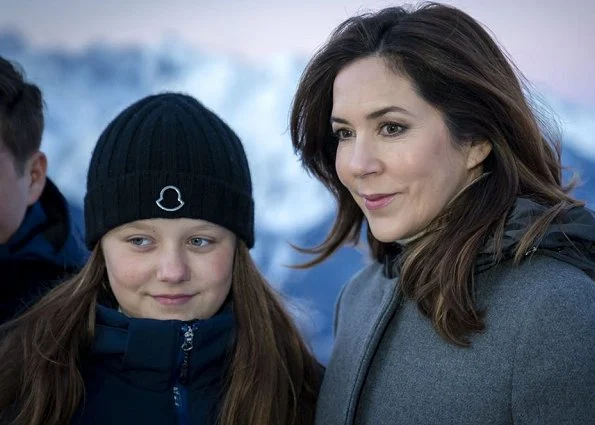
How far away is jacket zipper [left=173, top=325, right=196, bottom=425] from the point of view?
68.4 inches

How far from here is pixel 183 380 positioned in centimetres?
177

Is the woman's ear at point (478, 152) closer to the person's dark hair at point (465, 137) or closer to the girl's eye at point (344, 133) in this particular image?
the person's dark hair at point (465, 137)

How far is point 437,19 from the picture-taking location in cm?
168

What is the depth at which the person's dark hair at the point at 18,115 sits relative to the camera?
213 cm

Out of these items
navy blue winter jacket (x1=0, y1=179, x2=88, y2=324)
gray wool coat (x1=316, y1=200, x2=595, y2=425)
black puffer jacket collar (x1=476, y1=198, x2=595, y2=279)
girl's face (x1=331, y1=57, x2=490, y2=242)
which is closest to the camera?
gray wool coat (x1=316, y1=200, x2=595, y2=425)

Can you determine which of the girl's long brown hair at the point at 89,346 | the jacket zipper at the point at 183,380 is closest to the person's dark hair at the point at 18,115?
the girl's long brown hair at the point at 89,346

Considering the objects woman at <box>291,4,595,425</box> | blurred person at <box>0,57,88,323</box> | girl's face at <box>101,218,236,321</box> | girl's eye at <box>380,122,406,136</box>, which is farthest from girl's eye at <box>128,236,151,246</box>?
girl's eye at <box>380,122,406,136</box>

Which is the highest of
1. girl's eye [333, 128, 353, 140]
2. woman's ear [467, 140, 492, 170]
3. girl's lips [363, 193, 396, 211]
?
girl's eye [333, 128, 353, 140]

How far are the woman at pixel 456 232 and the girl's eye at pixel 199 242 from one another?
0.38 meters

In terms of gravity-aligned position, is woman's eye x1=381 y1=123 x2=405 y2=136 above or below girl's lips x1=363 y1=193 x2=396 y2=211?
above

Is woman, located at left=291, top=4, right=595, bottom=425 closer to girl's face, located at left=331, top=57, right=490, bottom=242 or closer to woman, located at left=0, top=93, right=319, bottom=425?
girl's face, located at left=331, top=57, right=490, bottom=242

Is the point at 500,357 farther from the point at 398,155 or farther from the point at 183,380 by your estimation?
the point at 183,380

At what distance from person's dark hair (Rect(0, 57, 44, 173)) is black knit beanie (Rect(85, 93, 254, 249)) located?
14.7 inches

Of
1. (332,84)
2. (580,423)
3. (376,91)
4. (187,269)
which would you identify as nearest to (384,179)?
(376,91)
